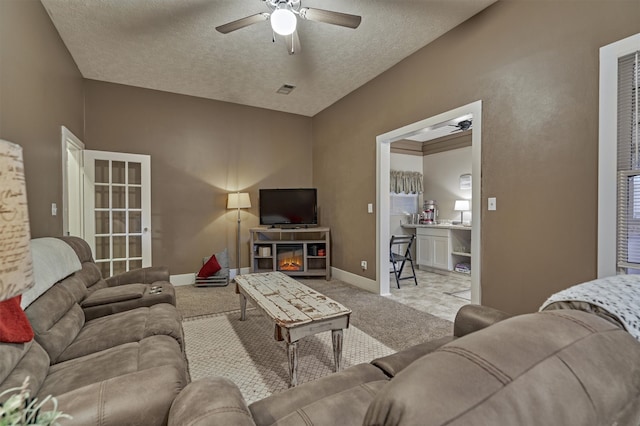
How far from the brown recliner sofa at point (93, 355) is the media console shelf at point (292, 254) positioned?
101 inches

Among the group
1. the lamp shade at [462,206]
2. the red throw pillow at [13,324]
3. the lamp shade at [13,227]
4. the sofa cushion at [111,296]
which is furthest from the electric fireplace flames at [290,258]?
the lamp shade at [13,227]

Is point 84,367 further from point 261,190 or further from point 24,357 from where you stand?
point 261,190

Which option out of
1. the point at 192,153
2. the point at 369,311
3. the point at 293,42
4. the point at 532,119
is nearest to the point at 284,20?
the point at 293,42

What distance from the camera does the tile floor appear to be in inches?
134

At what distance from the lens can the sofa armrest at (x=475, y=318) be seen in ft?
4.82

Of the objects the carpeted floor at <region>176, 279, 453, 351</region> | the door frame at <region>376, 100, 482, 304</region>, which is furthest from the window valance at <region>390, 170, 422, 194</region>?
the carpeted floor at <region>176, 279, 453, 351</region>

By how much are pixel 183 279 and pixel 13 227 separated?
4343 millimetres

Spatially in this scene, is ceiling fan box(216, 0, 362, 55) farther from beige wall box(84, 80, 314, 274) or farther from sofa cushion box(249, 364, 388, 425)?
beige wall box(84, 80, 314, 274)

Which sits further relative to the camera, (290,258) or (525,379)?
(290,258)

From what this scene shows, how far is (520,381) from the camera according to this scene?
0.48m

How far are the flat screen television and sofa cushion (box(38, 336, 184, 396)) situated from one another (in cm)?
337

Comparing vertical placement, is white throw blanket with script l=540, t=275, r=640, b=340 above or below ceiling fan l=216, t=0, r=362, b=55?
below

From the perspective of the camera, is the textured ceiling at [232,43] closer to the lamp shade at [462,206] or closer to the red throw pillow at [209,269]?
the red throw pillow at [209,269]

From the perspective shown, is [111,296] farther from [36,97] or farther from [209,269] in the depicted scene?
[209,269]
